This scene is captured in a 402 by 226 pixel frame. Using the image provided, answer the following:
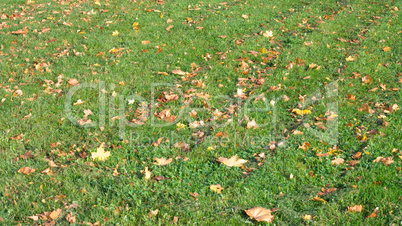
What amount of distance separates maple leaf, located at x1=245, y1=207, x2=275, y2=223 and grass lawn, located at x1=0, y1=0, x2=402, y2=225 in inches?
1.7

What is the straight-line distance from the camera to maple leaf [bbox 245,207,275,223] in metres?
2.93

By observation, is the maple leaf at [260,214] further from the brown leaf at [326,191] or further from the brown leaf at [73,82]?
the brown leaf at [73,82]

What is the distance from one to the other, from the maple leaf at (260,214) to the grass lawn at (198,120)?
0.14 feet

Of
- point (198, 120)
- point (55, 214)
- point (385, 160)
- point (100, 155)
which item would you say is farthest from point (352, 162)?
point (55, 214)

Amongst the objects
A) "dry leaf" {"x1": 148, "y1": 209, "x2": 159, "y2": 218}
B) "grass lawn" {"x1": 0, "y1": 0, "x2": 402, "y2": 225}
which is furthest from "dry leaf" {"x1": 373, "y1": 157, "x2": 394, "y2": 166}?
"dry leaf" {"x1": 148, "y1": 209, "x2": 159, "y2": 218}

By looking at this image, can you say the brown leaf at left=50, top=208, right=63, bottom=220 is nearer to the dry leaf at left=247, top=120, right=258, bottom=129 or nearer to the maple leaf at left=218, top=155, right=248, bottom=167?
the maple leaf at left=218, top=155, right=248, bottom=167

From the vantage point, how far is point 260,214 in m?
2.99

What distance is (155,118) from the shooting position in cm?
449

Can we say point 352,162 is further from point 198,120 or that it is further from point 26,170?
point 26,170

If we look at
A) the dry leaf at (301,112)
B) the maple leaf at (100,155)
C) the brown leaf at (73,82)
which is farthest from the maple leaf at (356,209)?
the brown leaf at (73,82)

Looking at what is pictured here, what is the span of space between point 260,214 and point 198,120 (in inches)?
69.4

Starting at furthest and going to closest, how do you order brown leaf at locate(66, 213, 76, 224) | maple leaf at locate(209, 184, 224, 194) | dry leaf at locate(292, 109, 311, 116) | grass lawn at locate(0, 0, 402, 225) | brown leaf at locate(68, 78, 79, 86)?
1. brown leaf at locate(68, 78, 79, 86)
2. dry leaf at locate(292, 109, 311, 116)
3. maple leaf at locate(209, 184, 224, 194)
4. grass lawn at locate(0, 0, 402, 225)
5. brown leaf at locate(66, 213, 76, 224)

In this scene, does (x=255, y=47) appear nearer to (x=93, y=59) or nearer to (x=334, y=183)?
(x=93, y=59)

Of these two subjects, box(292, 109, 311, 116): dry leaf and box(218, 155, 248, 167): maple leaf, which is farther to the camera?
box(292, 109, 311, 116): dry leaf
